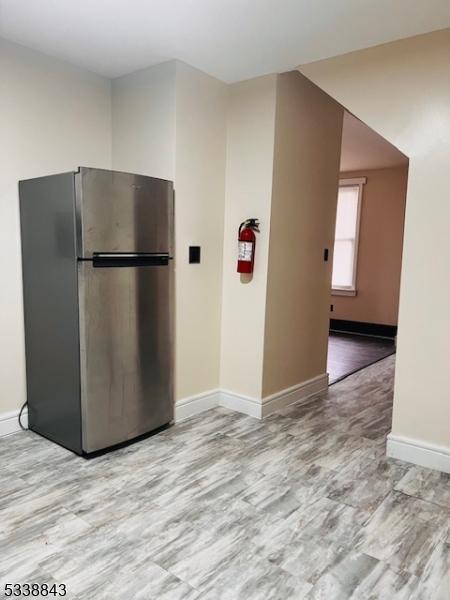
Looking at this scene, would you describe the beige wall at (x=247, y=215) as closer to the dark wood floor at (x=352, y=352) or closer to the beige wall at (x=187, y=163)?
the beige wall at (x=187, y=163)

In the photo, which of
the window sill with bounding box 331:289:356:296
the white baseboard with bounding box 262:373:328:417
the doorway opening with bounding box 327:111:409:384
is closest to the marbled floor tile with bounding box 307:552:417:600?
the white baseboard with bounding box 262:373:328:417

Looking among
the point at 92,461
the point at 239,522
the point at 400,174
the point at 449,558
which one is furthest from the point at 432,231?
the point at 400,174

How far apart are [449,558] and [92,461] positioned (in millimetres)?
1807

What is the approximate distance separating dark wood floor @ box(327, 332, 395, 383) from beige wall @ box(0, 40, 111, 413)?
110 inches

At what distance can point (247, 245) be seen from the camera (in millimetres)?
3062

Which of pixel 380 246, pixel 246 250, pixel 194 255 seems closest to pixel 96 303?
pixel 194 255

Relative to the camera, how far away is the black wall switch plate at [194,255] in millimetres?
3061

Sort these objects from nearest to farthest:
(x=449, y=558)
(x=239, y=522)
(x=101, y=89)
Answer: (x=449, y=558)
(x=239, y=522)
(x=101, y=89)

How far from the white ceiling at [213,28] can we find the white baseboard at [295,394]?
2.30 metres

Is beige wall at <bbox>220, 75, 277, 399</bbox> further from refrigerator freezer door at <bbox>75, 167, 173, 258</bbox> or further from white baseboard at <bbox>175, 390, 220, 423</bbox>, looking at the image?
refrigerator freezer door at <bbox>75, 167, 173, 258</bbox>

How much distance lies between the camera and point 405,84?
2441 mm

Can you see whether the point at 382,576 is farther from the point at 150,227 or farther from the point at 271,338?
the point at 150,227

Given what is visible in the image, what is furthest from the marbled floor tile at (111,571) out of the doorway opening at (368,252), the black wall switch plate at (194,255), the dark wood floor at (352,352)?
the doorway opening at (368,252)

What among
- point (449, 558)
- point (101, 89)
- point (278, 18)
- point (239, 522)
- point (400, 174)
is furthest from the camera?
point (400, 174)
